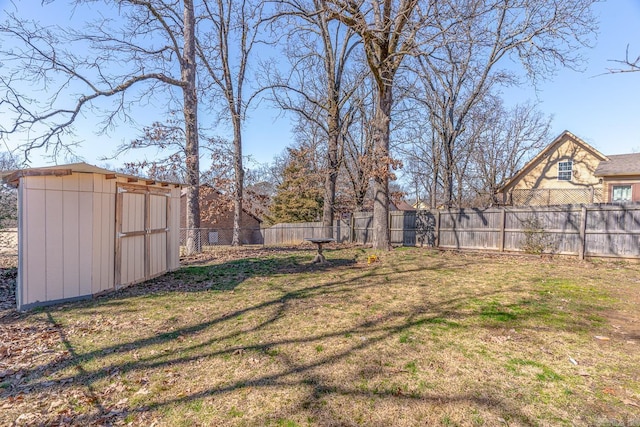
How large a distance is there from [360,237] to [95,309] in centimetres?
1205

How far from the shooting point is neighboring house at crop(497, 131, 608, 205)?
1798 cm

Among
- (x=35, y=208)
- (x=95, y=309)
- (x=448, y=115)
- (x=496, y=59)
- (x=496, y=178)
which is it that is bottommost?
(x=95, y=309)

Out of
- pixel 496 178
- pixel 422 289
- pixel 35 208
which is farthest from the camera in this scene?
pixel 496 178

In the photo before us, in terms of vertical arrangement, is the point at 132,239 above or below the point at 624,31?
below

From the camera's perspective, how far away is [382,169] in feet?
32.4

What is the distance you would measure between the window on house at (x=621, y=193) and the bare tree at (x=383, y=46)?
46.6 ft

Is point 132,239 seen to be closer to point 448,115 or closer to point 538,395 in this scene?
point 538,395

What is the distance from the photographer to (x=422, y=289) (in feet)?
18.6

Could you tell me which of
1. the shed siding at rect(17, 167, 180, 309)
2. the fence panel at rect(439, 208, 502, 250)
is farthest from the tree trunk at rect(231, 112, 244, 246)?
the fence panel at rect(439, 208, 502, 250)

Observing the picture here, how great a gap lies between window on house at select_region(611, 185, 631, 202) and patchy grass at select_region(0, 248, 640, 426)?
1390 centimetres

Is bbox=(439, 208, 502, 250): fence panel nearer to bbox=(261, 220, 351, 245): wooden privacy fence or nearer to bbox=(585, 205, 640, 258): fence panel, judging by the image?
bbox=(585, 205, 640, 258): fence panel

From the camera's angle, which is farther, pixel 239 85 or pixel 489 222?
pixel 239 85

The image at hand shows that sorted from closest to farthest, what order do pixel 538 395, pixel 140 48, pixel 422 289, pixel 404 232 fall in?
1. pixel 538 395
2. pixel 422 289
3. pixel 140 48
4. pixel 404 232

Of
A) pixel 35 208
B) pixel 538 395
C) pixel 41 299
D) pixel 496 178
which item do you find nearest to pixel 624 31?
pixel 538 395
